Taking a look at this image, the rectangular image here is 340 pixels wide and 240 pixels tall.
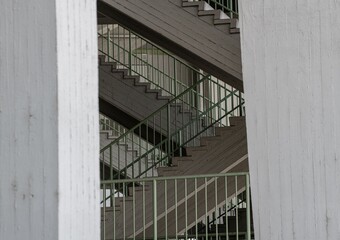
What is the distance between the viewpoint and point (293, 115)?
7.45 ft

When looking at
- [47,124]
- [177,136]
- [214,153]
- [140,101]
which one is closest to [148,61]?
[140,101]

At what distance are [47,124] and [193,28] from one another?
42.3ft

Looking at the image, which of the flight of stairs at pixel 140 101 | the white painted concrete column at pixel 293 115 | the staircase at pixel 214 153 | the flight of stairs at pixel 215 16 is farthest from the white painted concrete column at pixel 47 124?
the flight of stairs at pixel 140 101

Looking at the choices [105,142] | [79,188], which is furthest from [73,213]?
[105,142]

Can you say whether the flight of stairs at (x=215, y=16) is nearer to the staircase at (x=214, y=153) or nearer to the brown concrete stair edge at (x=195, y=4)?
the brown concrete stair edge at (x=195, y=4)

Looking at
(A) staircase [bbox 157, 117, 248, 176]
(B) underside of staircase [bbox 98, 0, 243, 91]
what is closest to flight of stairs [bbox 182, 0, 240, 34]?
(B) underside of staircase [bbox 98, 0, 243, 91]

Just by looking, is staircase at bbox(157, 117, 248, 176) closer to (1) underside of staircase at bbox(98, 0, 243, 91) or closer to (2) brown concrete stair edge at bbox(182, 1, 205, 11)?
(1) underside of staircase at bbox(98, 0, 243, 91)

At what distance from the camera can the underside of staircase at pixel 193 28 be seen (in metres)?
14.6

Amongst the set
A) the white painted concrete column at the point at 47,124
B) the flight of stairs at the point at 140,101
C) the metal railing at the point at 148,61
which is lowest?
the white painted concrete column at the point at 47,124

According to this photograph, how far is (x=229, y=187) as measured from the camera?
1708 cm

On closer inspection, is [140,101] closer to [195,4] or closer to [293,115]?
[195,4]

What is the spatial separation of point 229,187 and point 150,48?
1008 cm

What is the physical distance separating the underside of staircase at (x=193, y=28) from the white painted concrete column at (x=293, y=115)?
1215 centimetres

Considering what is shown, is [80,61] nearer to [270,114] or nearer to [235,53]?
[270,114]
